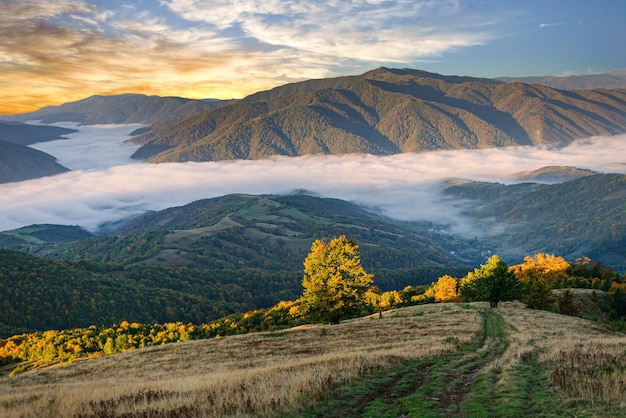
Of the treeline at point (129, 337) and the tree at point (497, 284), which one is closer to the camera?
the tree at point (497, 284)

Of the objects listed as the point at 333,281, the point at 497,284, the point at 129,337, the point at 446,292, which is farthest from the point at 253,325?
the point at 333,281

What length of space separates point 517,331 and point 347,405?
121 ft

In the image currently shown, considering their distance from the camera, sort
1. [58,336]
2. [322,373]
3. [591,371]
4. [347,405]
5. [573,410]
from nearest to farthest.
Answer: [573,410], [347,405], [591,371], [322,373], [58,336]

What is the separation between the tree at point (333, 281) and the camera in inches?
2598

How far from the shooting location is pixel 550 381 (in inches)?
754

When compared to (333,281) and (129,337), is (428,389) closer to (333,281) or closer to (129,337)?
(333,281)

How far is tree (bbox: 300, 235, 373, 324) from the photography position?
66000 millimetres

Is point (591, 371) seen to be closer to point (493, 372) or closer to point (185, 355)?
point (493, 372)

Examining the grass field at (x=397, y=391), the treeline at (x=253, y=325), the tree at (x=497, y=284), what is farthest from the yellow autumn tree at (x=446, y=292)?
the grass field at (x=397, y=391)

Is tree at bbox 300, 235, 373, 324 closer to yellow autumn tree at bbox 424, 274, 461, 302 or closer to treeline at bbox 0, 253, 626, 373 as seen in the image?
treeline at bbox 0, 253, 626, 373

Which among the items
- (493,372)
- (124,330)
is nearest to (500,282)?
(493,372)

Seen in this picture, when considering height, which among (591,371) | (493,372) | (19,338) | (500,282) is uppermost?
(591,371)

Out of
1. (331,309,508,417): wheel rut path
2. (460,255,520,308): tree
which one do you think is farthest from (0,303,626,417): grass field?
(460,255,520,308): tree

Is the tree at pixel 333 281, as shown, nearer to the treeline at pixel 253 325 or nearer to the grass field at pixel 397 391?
the grass field at pixel 397 391
